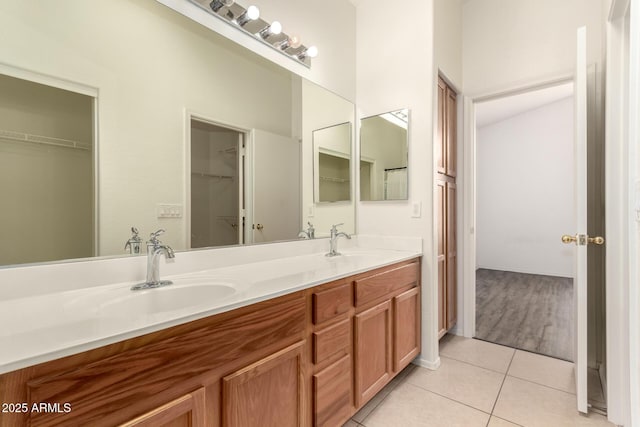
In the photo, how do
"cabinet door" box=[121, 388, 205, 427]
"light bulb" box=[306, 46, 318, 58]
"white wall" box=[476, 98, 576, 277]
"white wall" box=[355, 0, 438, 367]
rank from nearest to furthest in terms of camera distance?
"cabinet door" box=[121, 388, 205, 427] → "light bulb" box=[306, 46, 318, 58] → "white wall" box=[355, 0, 438, 367] → "white wall" box=[476, 98, 576, 277]

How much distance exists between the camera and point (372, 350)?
1.54 metres

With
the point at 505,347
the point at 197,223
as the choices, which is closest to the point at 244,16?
the point at 197,223

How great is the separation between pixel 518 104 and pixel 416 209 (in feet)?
13.1

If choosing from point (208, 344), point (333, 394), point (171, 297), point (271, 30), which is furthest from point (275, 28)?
point (333, 394)

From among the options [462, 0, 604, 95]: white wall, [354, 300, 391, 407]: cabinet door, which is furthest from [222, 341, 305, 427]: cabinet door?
[462, 0, 604, 95]: white wall

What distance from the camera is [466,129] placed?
2.61 meters

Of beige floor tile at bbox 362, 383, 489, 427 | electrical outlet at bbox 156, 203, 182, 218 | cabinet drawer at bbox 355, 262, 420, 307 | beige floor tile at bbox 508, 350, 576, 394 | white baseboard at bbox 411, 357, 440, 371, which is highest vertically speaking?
electrical outlet at bbox 156, 203, 182, 218

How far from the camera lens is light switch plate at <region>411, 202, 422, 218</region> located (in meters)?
2.06

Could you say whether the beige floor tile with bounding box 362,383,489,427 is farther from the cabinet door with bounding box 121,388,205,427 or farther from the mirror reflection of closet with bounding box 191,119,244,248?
the mirror reflection of closet with bounding box 191,119,244,248

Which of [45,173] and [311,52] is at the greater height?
[311,52]

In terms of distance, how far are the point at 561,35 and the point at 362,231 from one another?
2.14 m

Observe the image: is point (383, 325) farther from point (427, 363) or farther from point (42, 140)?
point (42, 140)

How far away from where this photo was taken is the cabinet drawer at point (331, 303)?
119 centimetres

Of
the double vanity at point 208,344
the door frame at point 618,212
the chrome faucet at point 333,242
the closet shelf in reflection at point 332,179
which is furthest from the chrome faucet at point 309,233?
the door frame at point 618,212
